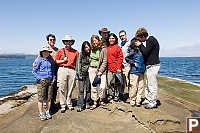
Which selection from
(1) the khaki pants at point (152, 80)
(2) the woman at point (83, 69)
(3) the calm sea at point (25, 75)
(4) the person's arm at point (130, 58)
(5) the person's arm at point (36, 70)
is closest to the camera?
(5) the person's arm at point (36, 70)

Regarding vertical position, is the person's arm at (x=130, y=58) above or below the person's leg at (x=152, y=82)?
above

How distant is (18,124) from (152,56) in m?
4.64

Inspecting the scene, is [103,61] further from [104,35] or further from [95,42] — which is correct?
[104,35]

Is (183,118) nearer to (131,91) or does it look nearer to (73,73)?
(131,91)

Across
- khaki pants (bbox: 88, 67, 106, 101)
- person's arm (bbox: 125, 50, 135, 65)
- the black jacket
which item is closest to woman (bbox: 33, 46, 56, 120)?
khaki pants (bbox: 88, 67, 106, 101)

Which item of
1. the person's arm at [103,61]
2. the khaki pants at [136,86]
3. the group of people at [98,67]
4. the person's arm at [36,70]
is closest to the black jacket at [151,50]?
the group of people at [98,67]

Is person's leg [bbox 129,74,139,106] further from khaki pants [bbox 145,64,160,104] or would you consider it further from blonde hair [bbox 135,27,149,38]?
blonde hair [bbox 135,27,149,38]

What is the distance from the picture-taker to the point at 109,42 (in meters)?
5.58

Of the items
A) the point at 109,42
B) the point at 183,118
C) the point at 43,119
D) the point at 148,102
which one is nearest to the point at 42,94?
the point at 43,119

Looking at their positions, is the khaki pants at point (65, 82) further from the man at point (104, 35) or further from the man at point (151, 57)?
the man at point (151, 57)

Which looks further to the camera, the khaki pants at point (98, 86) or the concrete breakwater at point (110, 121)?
the khaki pants at point (98, 86)

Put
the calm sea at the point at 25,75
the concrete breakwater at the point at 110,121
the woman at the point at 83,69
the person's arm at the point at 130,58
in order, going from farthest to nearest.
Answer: the calm sea at the point at 25,75
the person's arm at the point at 130,58
the woman at the point at 83,69
the concrete breakwater at the point at 110,121

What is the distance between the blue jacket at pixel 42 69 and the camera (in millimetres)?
4762

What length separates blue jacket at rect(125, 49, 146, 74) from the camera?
17.3ft
